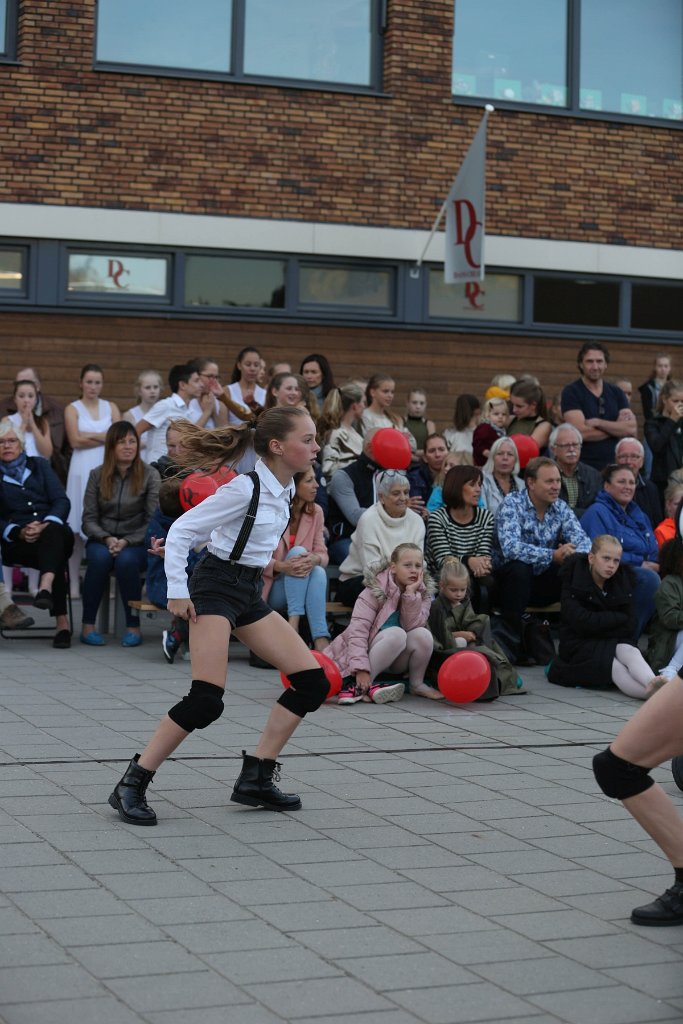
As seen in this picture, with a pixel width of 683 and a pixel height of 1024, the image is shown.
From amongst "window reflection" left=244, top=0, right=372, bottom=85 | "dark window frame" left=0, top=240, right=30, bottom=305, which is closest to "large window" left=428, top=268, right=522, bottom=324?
"window reflection" left=244, top=0, right=372, bottom=85

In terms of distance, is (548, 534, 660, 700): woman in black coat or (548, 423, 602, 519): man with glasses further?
(548, 423, 602, 519): man with glasses

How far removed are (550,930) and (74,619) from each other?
28.0ft

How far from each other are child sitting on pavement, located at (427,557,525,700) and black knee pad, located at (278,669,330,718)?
340cm

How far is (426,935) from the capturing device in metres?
5.18

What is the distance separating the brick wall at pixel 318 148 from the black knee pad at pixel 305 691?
11.0 metres

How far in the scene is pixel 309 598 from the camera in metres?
11.0

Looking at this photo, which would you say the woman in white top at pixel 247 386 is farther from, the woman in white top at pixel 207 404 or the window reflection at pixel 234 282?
the window reflection at pixel 234 282

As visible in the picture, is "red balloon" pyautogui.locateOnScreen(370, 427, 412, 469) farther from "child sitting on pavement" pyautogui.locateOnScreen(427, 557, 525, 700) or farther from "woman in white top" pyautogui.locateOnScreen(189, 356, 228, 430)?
"woman in white top" pyautogui.locateOnScreen(189, 356, 228, 430)

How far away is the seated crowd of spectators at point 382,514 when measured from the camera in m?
10.7

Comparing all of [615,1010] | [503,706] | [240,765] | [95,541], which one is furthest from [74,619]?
[615,1010]

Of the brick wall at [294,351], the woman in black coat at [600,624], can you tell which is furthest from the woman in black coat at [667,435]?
the brick wall at [294,351]

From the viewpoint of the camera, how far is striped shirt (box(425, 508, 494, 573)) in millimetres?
11328

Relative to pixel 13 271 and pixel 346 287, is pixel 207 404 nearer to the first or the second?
pixel 13 271

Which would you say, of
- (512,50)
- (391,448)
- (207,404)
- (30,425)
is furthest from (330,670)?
(512,50)
